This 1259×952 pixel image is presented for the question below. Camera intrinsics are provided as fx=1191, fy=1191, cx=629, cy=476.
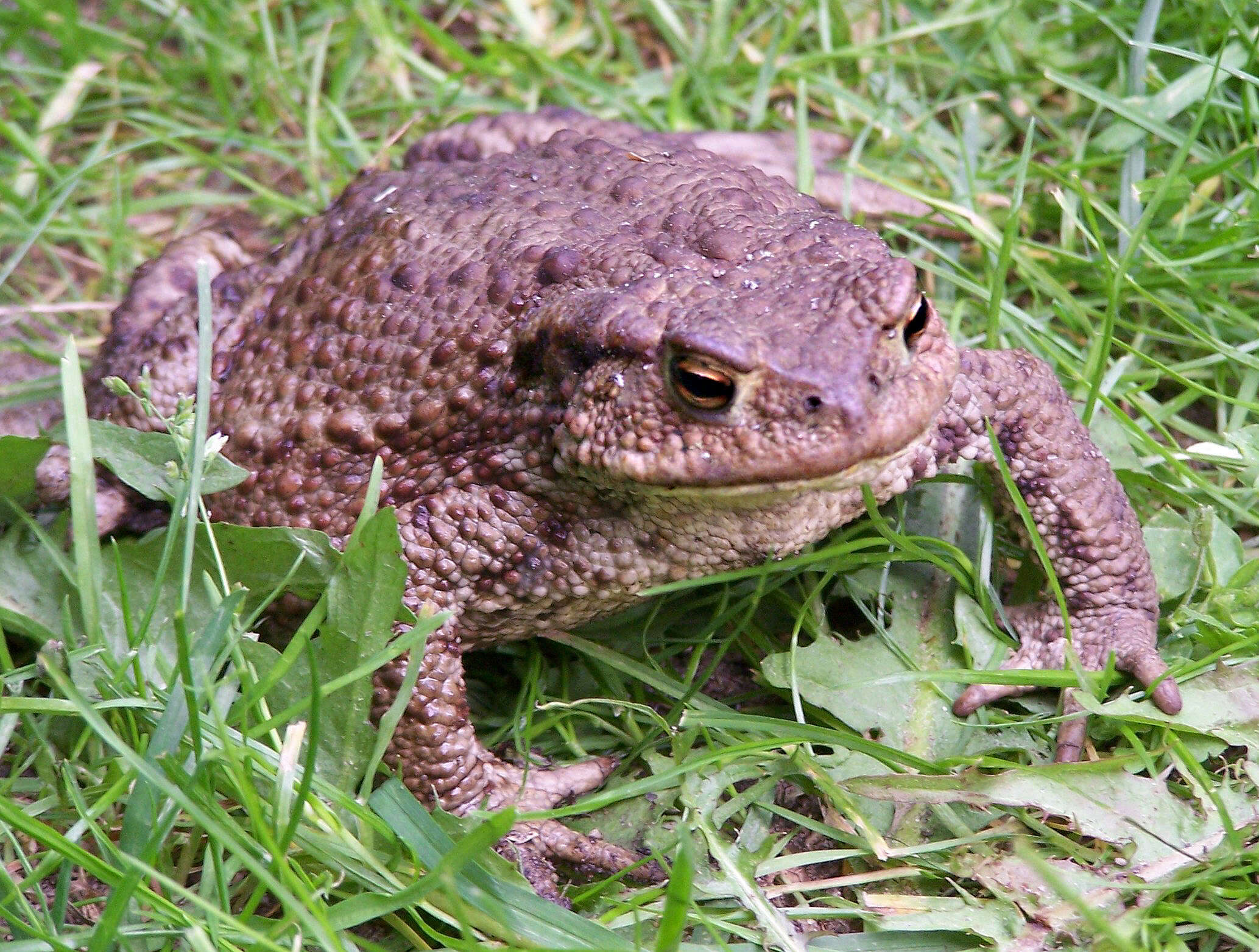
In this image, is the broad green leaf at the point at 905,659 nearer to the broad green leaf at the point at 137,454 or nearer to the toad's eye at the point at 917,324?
the toad's eye at the point at 917,324

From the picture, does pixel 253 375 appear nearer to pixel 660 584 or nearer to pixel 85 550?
pixel 85 550

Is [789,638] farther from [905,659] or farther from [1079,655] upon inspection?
[1079,655]

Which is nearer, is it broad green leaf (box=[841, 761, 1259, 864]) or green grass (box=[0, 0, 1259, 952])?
green grass (box=[0, 0, 1259, 952])

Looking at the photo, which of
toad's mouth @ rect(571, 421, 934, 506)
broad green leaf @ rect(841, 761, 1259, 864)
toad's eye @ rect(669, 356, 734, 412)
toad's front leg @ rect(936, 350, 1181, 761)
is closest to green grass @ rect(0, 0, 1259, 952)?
broad green leaf @ rect(841, 761, 1259, 864)

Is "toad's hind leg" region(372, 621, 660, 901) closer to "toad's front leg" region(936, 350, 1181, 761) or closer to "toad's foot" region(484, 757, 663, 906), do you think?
"toad's foot" region(484, 757, 663, 906)

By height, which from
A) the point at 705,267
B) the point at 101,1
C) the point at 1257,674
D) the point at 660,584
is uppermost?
the point at 101,1

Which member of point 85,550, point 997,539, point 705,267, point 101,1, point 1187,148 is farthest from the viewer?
point 101,1

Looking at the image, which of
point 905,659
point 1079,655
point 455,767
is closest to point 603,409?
point 455,767

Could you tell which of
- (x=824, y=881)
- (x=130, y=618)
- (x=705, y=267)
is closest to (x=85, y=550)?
(x=130, y=618)

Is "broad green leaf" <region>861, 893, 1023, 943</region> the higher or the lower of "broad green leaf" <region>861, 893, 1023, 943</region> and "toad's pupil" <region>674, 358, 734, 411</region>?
the lower
